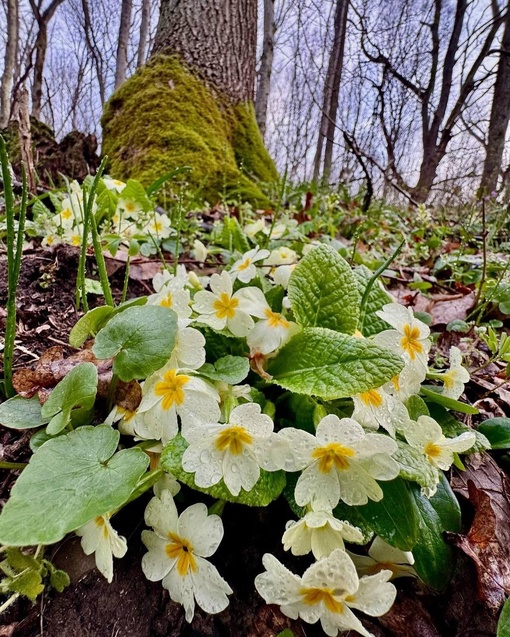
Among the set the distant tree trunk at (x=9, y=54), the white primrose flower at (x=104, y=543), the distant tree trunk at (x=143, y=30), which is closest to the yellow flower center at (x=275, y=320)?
the white primrose flower at (x=104, y=543)

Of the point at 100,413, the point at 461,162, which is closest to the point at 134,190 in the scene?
the point at 100,413

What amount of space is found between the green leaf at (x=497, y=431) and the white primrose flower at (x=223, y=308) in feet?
1.76

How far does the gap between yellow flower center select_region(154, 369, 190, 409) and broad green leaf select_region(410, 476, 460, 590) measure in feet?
1.34

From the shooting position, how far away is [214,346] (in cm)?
88

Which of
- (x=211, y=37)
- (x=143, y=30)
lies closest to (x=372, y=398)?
(x=211, y=37)

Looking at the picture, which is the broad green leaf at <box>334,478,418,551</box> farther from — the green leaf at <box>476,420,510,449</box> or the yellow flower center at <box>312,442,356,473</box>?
the green leaf at <box>476,420,510,449</box>

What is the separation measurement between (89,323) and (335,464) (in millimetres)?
496

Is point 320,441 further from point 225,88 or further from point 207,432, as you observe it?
point 225,88

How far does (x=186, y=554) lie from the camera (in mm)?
636

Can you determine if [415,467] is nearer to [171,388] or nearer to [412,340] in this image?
[412,340]

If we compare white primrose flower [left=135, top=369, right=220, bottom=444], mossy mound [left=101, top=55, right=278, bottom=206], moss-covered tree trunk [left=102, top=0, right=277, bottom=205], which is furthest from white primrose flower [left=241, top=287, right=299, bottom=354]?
moss-covered tree trunk [left=102, top=0, right=277, bottom=205]

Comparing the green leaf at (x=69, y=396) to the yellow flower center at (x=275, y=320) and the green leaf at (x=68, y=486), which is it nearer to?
the green leaf at (x=68, y=486)

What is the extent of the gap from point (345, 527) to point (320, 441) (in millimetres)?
115

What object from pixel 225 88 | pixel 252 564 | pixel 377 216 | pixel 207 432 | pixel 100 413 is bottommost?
pixel 252 564
